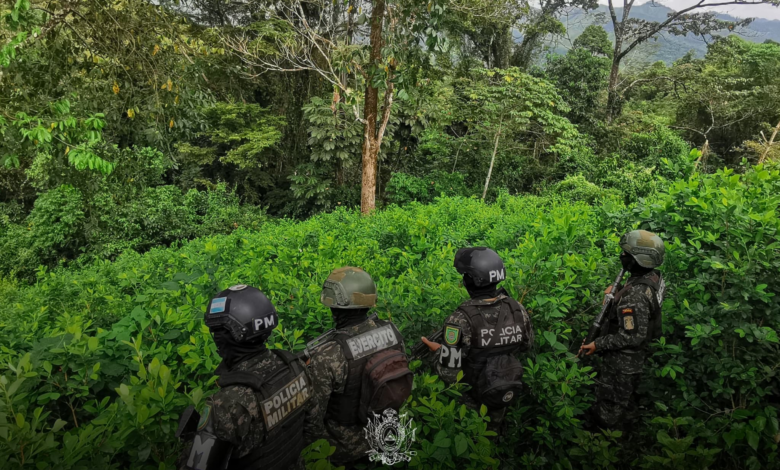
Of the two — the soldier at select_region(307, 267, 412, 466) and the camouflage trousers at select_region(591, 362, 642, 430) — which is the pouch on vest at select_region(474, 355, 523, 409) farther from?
the camouflage trousers at select_region(591, 362, 642, 430)

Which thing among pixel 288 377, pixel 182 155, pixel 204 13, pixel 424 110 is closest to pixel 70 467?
pixel 288 377

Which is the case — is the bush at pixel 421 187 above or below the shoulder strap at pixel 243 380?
below

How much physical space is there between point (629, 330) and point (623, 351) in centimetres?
25

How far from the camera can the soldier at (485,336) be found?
2.74 metres

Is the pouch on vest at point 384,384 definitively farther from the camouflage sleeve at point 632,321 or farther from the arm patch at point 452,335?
the camouflage sleeve at point 632,321

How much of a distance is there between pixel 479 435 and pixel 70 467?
1622 millimetres

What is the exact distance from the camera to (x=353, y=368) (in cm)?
223

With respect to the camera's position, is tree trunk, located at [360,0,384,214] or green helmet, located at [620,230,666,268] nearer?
green helmet, located at [620,230,666,268]

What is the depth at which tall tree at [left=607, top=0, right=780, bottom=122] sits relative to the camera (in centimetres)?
1745

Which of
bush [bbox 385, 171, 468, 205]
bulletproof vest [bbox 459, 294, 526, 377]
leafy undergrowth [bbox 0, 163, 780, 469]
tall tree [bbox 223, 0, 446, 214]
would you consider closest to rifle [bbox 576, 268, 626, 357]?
leafy undergrowth [bbox 0, 163, 780, 469]

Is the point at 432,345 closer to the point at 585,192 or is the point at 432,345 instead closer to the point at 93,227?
the point at 585,192

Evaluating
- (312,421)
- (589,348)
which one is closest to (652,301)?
(589,348)

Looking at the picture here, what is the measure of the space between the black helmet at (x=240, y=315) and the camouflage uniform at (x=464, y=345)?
50.6 inches

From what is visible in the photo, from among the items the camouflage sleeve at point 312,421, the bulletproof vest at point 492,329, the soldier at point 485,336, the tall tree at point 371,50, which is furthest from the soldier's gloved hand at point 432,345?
the tall tree at point 371,50
